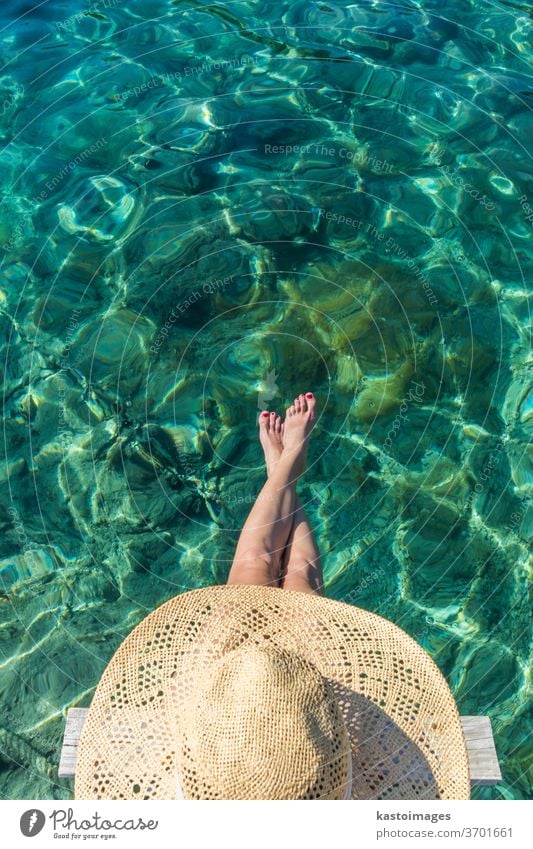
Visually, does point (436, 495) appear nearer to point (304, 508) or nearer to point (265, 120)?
point (304, 508)

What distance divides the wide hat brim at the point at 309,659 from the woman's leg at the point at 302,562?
2.61 ft

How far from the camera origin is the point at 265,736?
10.4 ft

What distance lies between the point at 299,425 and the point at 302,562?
3.15 ft

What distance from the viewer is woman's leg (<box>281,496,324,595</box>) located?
4.94 metres

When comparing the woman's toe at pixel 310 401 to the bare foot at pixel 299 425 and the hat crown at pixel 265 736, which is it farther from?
the hat crown at pixel 265 736

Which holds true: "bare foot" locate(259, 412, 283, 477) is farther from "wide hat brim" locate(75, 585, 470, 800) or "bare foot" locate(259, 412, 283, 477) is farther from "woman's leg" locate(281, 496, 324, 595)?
"wide hat brim" locate(75, 585, 470, 800)

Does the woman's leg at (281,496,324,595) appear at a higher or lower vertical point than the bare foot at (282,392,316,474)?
lower

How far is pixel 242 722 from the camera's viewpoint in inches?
126

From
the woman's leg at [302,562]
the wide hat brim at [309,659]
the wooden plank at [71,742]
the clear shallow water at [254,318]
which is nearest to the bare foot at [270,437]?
the clear shallow water at [254,318]

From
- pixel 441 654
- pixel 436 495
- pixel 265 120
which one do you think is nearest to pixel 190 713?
pixel 441 654

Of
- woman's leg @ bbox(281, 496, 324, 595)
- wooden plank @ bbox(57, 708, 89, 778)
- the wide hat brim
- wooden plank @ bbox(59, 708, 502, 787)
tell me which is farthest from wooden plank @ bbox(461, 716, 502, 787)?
wooden plank @ bbox(57, 708, 89, 778)

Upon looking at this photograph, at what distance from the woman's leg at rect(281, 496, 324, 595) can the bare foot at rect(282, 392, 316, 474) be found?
45 centimetres

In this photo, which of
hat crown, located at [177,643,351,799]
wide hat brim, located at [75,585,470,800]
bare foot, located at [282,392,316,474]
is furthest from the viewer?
bare foot, located at [282,392,316,474]

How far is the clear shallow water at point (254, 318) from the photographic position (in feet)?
17.3
